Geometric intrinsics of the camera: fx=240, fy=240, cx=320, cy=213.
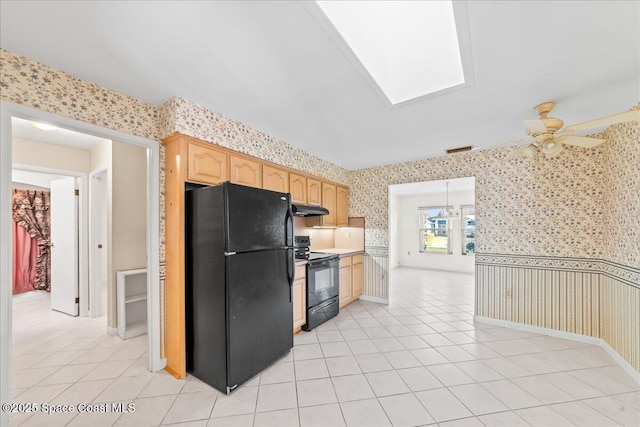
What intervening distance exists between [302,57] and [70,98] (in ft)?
5.66

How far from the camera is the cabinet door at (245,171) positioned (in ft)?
8.33

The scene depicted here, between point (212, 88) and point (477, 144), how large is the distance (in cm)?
325

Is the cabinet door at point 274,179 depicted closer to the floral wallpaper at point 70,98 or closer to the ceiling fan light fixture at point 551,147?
the floral wallpaper at point 70,98

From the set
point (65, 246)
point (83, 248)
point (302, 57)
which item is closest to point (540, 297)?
point (302, 57)

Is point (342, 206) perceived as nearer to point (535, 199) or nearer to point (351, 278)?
point (351, 278)

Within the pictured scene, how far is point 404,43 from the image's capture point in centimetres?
204

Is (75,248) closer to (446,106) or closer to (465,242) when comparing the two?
(446,106)

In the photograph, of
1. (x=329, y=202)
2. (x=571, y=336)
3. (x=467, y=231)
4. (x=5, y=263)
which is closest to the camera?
(x=5, y=263)

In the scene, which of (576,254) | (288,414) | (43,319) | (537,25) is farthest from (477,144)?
(43,319)

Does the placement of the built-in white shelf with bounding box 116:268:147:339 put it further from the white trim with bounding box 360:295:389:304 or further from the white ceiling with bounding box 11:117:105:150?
the white trim with bounding box 360:295:389:304

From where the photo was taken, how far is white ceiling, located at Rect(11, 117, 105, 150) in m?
→ 2.79

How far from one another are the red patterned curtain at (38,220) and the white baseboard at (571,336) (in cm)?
777

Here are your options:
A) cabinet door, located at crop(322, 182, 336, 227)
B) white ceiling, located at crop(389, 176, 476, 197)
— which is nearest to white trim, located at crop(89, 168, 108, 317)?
cabinet door, located at crop(322, 182, 336, 227)

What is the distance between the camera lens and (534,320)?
10.2ft
